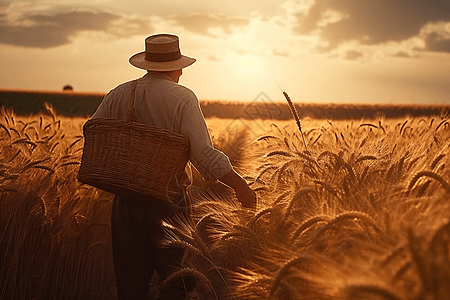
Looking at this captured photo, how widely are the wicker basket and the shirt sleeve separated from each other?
5cm

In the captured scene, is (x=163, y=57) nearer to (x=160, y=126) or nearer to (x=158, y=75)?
(x=158, y=75)

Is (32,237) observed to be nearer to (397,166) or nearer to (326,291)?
(397,166)

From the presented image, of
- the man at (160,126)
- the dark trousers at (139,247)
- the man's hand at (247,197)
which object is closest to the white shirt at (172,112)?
the man at (160,126)

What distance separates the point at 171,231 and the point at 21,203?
127 centimetres

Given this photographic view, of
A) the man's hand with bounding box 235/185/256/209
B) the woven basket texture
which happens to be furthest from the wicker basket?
the man's hand with bounding box 235/185/256/209

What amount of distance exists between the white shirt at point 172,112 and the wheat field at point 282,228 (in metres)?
0.22

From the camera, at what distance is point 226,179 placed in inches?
102

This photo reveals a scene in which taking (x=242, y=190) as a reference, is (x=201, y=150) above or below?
above

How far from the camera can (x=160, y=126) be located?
268 cm

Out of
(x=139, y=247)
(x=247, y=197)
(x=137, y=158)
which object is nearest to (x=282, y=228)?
(x=247, y=197)

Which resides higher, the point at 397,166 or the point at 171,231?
the point at 397,166

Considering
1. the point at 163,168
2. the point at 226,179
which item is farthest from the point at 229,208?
the point at 163,168

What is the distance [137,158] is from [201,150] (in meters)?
0.32

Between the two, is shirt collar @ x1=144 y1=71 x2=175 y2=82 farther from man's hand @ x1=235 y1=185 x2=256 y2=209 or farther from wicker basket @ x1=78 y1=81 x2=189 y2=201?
man's hand @ x1=235 y1=185 x2=256 y2=209
